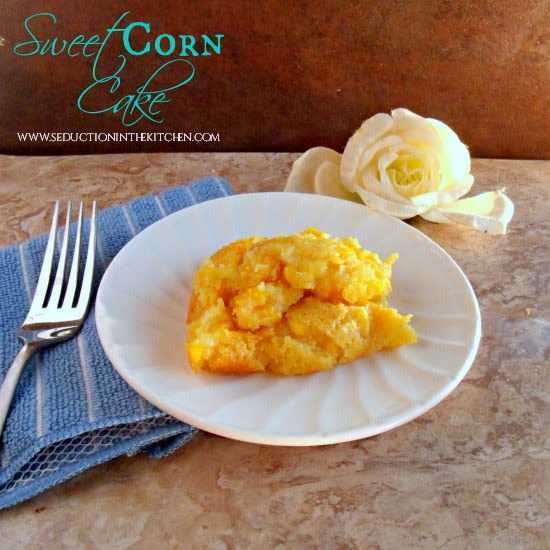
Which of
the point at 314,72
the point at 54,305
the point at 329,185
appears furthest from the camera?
the point at 314,72

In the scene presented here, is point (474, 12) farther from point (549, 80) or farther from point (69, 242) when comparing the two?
point (69, 242)

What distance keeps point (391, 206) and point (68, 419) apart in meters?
0.70

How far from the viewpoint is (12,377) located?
0.86 meters

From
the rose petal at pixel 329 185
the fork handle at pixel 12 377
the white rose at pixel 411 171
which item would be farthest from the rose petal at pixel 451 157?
the fork handle at pixel 12 377

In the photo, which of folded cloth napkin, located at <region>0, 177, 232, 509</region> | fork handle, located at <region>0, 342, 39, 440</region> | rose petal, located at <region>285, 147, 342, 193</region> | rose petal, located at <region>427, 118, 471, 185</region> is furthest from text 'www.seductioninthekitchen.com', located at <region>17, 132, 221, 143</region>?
fork handle, located at <region>0, 342, 39, 440</region>

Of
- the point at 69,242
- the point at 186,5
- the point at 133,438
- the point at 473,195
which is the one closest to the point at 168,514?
the point at 133,438

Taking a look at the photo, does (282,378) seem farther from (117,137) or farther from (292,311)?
(117,137)

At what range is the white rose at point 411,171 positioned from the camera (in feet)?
4.09

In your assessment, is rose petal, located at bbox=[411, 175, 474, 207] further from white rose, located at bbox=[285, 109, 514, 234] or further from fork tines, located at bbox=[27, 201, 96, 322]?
fork tines, located at bbox=[27, 201, 96, 322]

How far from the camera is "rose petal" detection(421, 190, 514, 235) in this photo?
1261mm

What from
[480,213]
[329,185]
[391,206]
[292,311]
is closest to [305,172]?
[329,185]

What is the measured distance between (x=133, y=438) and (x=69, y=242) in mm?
479

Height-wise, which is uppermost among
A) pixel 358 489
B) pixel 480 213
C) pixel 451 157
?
pixel 451 157

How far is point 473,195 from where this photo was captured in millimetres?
1427
